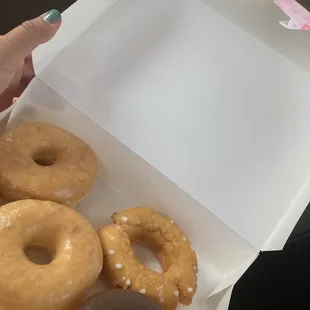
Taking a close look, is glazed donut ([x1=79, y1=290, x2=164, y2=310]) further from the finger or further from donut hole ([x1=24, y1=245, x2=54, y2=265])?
the finger

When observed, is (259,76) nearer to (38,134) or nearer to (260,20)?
(260,20)

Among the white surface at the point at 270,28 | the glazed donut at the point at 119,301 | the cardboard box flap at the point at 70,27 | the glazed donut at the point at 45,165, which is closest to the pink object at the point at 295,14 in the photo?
the white surface at the point at 270,28

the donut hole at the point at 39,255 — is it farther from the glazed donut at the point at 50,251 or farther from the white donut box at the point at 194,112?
the white donut box at the point at 194,112

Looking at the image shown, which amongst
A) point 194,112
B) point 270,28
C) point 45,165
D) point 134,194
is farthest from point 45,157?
point 270,28

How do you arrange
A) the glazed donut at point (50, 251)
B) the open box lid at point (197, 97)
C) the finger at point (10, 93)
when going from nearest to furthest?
the glazed donut at point (50, 251) → the open box lid at point (197, 97) → the finger at point (10, 93)

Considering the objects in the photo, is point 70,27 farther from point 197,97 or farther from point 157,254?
point 157,254

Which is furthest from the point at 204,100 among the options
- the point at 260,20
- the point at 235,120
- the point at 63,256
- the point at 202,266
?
the point at 63,256
